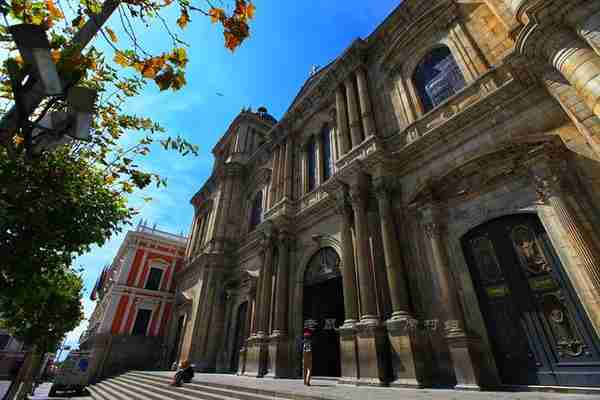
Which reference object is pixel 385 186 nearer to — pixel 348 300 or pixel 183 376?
pixel 348 300

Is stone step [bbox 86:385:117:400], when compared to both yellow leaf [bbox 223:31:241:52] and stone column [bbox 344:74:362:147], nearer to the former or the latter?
stone column [bbox 344:74:362:147]

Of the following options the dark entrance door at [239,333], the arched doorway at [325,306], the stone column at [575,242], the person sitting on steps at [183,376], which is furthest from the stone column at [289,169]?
the stone column at [575,242]

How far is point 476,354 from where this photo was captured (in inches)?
219

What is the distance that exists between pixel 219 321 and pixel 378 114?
41.7 feet

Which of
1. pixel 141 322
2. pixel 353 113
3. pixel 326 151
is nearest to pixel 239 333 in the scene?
pixel 326 151

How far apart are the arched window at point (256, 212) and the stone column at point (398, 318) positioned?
9806 millimetres

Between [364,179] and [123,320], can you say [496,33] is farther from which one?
[123,320]

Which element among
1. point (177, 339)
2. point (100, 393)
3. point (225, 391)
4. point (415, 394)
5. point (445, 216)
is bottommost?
point (100, 393)

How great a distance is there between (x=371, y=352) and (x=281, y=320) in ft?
14.9

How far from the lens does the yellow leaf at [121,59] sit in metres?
3.21

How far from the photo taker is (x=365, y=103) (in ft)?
35.3

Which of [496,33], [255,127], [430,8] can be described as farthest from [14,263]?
[255,127]

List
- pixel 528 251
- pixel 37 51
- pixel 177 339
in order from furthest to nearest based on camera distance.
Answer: pixel 177 339 < pixel 528 251 < pixel 37 51

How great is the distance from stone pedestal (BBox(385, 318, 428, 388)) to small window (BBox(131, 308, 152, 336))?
71.5 ft
